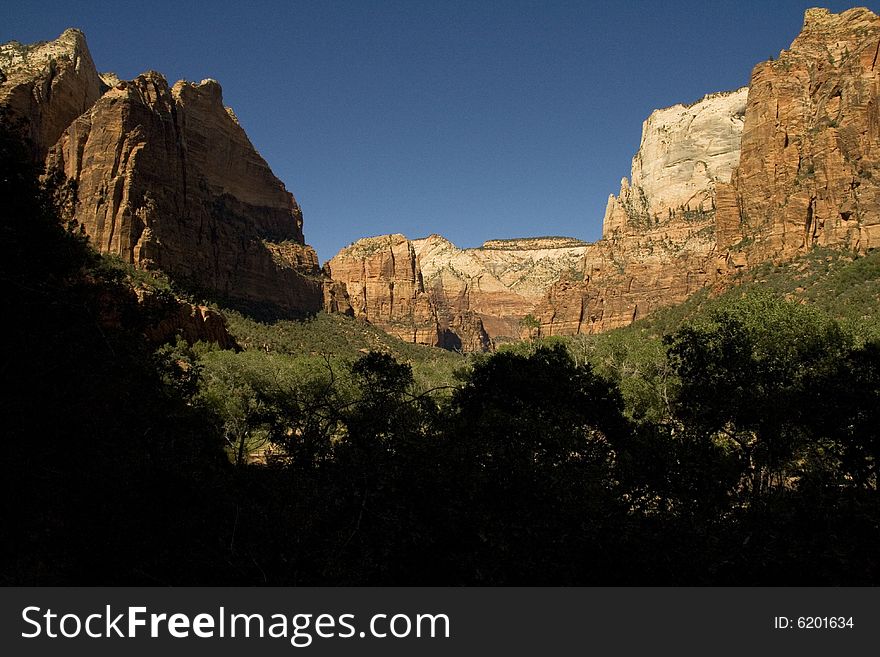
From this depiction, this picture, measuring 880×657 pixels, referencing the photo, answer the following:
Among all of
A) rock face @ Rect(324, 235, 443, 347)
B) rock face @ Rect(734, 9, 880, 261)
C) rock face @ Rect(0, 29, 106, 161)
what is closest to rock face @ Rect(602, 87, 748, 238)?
rock face @ Rect(734, 9, 880, 261)

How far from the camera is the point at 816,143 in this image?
269 feet

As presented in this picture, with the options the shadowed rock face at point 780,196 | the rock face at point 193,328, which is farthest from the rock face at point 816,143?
the rock face at point 193,328

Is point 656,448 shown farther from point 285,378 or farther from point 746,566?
point 285,378

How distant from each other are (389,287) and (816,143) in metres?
115

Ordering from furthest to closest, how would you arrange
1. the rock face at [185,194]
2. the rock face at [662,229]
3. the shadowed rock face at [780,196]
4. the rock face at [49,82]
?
the rock face at [662,229]
the rock face at [185,194]
the shadowed rock face at [780,196]
the rock face at [49,82]

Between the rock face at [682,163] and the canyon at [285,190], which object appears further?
the rock face at [682,163]

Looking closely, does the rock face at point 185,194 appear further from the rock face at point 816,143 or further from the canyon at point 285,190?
the rock face at point 816,143

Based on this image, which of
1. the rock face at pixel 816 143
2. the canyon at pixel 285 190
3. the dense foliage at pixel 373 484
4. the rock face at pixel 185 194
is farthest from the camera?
the rock face at pixel 185 194

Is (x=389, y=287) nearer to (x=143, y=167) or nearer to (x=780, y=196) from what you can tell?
(x=143, y=167)

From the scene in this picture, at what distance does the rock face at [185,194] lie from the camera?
79.5 m

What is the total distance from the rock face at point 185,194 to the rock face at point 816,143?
92.7 metres

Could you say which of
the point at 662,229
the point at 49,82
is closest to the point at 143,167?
the point at 49,82

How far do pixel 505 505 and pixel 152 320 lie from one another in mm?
10363

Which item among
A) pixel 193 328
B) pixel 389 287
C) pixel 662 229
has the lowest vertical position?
pixel 193 328
